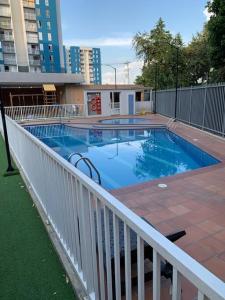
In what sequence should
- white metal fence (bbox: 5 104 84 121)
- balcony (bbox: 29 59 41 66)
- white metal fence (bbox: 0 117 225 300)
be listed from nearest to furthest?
1. white metal fence (bbox: 0 117 225 300)
2. white metal fence (bbox: 5 104 84 121)
3. balcony (bbox: 29 59 41 66)

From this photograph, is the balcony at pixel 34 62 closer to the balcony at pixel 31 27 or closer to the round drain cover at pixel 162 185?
the balcony at pixel 31 27

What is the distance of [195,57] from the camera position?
23.5 m

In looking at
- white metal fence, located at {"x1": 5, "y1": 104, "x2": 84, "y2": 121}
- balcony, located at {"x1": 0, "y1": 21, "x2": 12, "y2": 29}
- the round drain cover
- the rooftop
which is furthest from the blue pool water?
balcony, located at {"x1": 0, "y1": 21, "x2": 12, "y2": 29}

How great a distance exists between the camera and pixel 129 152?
9438 millimetres

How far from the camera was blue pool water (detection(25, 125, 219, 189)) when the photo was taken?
6984 mm

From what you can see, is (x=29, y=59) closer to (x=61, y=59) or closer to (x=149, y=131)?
(x=61, y=59)

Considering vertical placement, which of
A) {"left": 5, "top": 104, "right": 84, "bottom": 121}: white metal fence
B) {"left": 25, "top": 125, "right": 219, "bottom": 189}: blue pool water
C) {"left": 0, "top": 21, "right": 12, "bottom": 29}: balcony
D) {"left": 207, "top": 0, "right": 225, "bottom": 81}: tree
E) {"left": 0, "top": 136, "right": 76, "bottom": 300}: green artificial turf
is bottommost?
{"left": 25, "top": 125, "right": 219, "bottom": 189}: blue pool water

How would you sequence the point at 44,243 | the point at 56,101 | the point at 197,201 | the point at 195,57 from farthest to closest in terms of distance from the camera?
the point at 56,101
the point at 195,57
the point at 197,201
the point at 44,243

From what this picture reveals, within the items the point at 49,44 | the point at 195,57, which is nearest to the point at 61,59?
the point at 49,44

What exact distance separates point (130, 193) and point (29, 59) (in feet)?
160

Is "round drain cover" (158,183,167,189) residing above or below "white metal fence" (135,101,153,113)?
below

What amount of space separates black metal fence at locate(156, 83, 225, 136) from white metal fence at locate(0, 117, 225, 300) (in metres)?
8.61

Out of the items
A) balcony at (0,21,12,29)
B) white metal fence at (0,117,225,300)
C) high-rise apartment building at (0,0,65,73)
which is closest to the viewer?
white metal fence at (0,117,225,300)

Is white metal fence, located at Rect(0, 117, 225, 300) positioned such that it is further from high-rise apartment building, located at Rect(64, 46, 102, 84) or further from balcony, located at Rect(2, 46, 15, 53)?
high-rise apartment building, located at Rect(64, 46, 102, 84)
